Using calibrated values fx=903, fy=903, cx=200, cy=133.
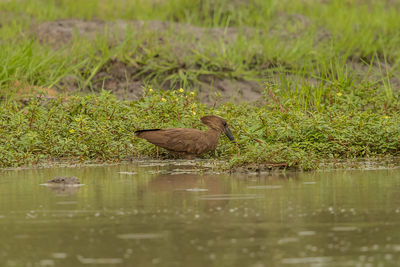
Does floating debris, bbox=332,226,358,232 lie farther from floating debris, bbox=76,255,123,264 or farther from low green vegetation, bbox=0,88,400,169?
low green vegetation, bbox=0,88,400,169

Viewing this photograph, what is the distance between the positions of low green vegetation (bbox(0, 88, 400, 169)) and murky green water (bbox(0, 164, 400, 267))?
5.03 ft

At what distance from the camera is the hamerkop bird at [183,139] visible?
958 centimetres

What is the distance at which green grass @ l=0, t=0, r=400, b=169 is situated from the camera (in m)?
9.93

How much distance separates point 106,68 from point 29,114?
390 cm

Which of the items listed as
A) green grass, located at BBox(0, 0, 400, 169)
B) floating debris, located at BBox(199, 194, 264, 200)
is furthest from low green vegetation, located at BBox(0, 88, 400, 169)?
floating debris, located at BBox(199, 194, 264, 200)

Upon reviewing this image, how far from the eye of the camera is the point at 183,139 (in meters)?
9.60

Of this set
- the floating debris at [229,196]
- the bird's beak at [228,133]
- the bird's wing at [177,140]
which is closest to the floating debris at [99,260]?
the floating debris at [229,196]

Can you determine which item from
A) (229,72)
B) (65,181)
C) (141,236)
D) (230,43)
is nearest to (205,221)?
(141,236)

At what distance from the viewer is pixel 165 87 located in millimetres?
14617

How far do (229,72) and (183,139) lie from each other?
5.34 m

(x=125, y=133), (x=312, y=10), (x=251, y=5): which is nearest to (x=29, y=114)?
(x=125, y=133)

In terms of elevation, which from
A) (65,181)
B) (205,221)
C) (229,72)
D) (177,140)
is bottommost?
(205,221)

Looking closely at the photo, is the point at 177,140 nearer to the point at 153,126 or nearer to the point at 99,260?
the point at 153,126

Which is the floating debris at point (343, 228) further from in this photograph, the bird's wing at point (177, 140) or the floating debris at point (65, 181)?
the bird's wing at point (177, 140)
